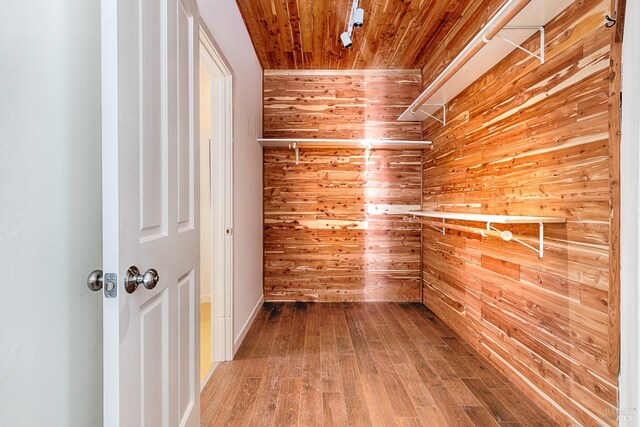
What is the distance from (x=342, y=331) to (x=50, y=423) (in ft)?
7.63

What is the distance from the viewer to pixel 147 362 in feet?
3.27

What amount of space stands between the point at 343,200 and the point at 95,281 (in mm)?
3054

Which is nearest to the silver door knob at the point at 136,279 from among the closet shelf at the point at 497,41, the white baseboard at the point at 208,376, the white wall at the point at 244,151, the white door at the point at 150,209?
the white door at the point at 150,209

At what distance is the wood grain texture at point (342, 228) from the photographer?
373cm

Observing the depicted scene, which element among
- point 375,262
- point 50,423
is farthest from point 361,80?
point 50,423

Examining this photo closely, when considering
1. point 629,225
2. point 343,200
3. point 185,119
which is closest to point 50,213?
point 185,119

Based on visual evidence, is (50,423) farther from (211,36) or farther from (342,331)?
(342,331)

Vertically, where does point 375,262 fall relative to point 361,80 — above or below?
below

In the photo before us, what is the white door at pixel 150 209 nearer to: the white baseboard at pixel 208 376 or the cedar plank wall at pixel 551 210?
the white baseboard at pixel 208 376

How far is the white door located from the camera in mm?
821

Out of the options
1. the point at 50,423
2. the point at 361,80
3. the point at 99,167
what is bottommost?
the point at 50,423

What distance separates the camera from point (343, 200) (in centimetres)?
375

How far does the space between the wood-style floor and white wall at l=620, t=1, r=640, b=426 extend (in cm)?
67

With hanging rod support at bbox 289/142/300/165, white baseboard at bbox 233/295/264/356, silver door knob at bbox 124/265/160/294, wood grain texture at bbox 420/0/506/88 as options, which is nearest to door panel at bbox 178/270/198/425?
silver door knob at bbox 124/265/160/294
